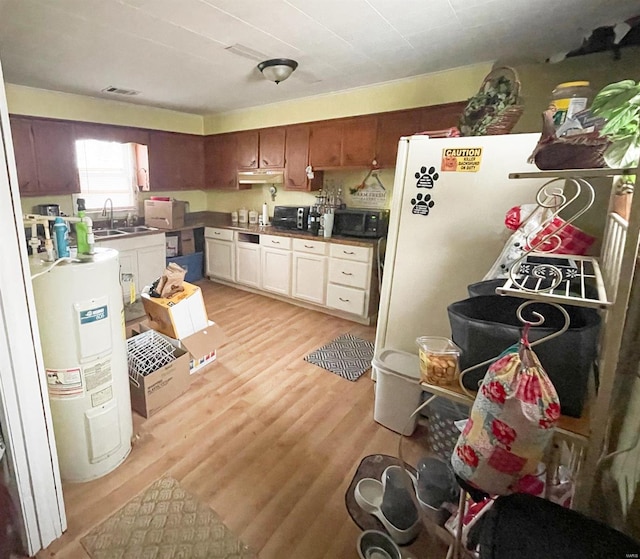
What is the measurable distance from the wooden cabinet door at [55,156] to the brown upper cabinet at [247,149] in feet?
6.06

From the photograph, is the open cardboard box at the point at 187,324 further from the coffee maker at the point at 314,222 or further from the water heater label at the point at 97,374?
the coffee maker at the point at 314,222

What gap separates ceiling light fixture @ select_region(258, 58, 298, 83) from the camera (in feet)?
8.89

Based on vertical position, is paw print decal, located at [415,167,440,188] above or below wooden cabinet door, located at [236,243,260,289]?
above

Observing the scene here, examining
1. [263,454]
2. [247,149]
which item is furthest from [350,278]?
[247,149]

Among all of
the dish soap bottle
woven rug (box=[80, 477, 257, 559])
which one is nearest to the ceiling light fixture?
the dish soap bottle

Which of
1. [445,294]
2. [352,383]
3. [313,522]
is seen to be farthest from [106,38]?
[313,522]

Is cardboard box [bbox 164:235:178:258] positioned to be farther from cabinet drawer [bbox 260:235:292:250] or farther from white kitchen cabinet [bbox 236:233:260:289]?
cabinet drawer [bbox 260:235:292:250]

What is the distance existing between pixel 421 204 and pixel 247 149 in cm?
323

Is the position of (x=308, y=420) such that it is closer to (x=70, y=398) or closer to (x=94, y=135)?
(x=70, y=398)

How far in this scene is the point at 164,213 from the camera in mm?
4398

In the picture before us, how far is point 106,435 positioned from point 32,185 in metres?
3.14

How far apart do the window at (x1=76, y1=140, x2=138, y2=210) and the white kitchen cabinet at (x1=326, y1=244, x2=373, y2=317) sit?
2919mm

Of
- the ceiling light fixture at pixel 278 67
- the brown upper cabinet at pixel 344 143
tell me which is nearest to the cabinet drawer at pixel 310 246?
the brown upper cabinet at pixel 344 143

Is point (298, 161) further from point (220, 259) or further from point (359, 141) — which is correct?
point (220, 259)
